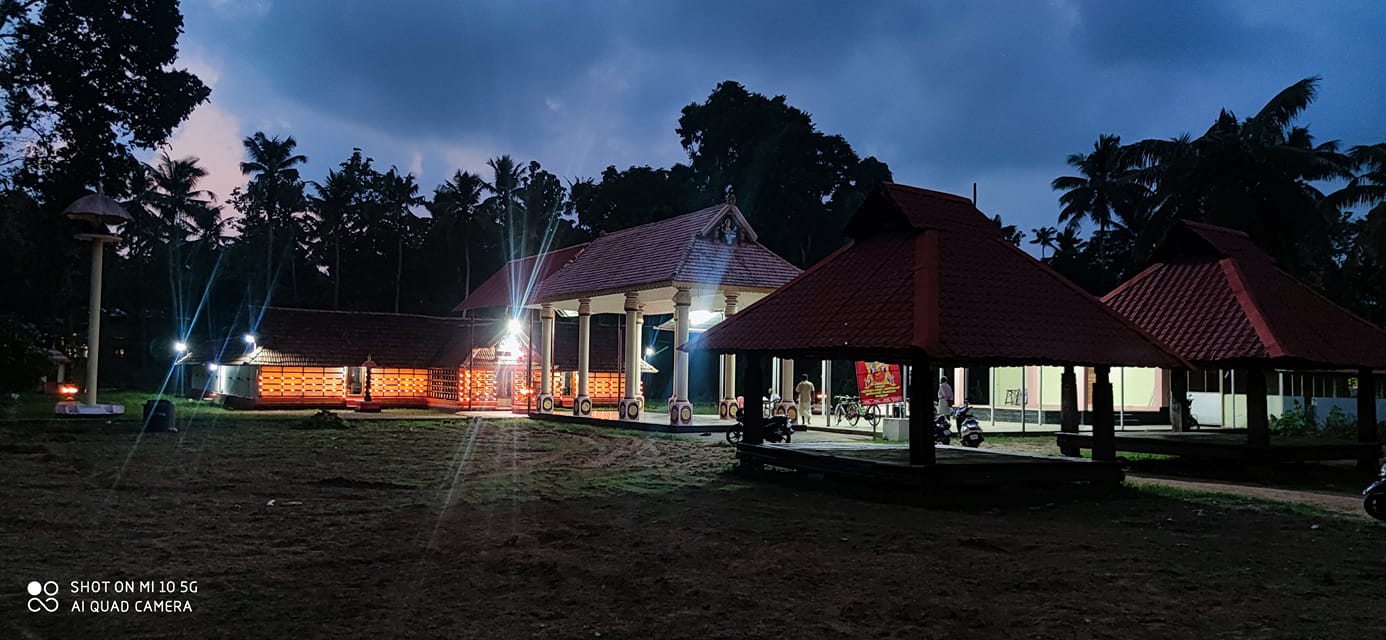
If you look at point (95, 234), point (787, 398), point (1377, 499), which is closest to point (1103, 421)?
point (1377, 499)

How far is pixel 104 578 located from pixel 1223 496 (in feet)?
43.9

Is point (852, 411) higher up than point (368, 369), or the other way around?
point (368, 369)

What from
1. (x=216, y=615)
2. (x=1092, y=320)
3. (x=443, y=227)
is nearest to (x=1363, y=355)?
(x=1092, y=320)

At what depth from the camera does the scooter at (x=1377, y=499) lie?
37.5ft

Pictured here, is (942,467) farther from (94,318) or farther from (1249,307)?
(94,318)

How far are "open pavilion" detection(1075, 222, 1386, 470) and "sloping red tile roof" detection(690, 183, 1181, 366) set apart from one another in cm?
293

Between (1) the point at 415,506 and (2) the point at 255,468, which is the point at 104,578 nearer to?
(1) the point at 415,506

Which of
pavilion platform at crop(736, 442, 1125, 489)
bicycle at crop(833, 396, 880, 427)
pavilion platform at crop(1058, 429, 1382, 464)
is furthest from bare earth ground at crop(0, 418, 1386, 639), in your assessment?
bicycle at crop(833, 396, 880, 427)

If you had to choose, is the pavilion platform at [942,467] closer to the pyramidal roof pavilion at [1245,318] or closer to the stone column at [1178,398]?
the pyramidal roof pavilion at [1245,318]

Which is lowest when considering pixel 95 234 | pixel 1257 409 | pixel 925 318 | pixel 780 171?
pixel 1257 409

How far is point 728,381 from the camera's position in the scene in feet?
95.6

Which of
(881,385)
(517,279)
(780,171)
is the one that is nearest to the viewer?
(881,385)

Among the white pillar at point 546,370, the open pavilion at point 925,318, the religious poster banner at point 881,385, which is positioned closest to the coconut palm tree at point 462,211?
the white pillar at point 546,370

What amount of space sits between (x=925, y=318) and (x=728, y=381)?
1710cm
